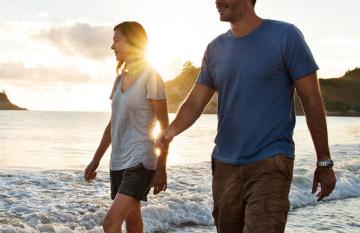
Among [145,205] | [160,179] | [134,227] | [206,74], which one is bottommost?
[145,205]

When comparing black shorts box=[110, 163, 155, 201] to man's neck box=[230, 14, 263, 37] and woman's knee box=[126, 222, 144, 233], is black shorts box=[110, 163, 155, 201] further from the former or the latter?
man's neck box=[230, 14, 263, 37]

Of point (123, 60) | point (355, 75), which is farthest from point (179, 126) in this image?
point (355, 75)

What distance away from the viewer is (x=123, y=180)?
14.3 ft

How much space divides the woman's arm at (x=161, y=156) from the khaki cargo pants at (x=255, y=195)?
1.67ft

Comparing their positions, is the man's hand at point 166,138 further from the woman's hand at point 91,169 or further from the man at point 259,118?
the woman's hand at point 91,169

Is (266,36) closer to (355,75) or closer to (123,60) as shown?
(123,60)

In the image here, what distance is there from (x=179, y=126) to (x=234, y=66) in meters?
0.57

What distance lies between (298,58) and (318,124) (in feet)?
1.32

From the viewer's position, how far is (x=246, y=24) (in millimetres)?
3410

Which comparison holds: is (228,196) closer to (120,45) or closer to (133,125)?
(133,125)

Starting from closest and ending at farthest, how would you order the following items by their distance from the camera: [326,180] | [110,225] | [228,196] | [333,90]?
[326,180]
[228,196]
[110,225]
[333,90]

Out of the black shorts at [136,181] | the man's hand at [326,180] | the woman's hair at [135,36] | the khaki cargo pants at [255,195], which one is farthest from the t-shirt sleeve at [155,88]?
the man's hand at [326,180]

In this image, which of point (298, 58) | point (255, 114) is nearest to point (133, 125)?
point (255, 114)

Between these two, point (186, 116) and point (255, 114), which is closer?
point (255, 114)
